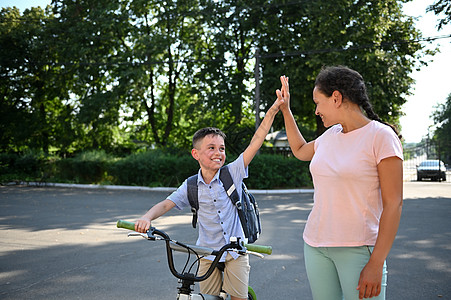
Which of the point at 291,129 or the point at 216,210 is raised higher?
the point at 291,129

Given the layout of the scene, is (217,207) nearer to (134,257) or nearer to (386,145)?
(386,145)

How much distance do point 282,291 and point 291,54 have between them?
1643 centimetres

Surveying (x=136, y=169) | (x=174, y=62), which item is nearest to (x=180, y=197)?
(x=136, y=169)

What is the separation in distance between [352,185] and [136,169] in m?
17.5

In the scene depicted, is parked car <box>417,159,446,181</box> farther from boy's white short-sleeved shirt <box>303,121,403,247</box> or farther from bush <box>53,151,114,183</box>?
boy's white short-sleeved shirt <box>303,121,403,247</box>

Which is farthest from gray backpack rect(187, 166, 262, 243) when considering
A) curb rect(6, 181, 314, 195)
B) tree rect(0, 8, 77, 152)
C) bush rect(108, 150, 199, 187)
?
tree rect(0, 8, 77, 152)

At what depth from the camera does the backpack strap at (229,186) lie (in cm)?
285

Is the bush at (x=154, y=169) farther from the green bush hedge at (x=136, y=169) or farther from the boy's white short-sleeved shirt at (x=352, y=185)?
the boy's white short-sleeved shirt at (x=352, y=185)

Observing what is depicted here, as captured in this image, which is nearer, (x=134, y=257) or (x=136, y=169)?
(x=134, y=257)

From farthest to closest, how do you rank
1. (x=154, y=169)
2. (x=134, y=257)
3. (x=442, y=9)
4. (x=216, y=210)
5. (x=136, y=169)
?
(x=136, y=169) → (x=154, y=169) → (x=442, y=9) → (x=134, y=257) → (x=216, y=210)

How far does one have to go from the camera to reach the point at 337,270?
2.12 metres

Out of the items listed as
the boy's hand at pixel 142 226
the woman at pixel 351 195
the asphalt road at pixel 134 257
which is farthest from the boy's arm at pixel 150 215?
the asphalt road at pixel 134 257

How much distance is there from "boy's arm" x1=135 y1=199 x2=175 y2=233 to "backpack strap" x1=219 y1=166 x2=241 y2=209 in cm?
37

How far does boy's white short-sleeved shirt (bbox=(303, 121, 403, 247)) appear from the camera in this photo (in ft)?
6.53
